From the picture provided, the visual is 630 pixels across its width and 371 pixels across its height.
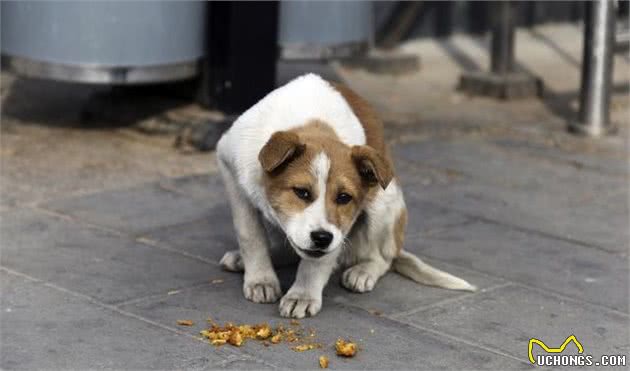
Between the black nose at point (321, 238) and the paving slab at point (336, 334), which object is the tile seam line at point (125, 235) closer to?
the paving slab at point (336, 334)

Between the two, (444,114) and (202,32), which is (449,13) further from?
(202,32)

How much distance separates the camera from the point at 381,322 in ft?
17.4

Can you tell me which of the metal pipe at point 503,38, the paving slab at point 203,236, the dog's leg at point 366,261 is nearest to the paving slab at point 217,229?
the paving slab at point 203,236

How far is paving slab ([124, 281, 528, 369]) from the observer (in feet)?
15.9

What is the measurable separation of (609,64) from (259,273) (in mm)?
4562

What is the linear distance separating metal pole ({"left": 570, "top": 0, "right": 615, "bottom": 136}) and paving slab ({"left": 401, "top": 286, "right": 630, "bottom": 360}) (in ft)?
12.3

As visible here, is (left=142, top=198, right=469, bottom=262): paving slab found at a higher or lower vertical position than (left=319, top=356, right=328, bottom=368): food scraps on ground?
lower

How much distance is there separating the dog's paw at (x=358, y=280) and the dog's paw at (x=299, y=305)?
35 cm

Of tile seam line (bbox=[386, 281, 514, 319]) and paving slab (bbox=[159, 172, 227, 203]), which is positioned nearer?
tile seam line (bbox=[386, 281, 514, 319])

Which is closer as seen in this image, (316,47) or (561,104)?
(316,47)

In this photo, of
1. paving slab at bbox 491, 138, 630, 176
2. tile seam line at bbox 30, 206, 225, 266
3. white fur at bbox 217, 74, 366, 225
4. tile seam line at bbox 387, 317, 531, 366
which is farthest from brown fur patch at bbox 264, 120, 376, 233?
paving slab at bbox 491, 138, 630, 176

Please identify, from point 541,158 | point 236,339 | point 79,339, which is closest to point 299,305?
point 236,339

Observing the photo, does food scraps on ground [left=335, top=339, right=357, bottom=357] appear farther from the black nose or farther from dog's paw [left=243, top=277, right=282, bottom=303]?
dog's paw [left=243, top=277, right=282, bottom=303]

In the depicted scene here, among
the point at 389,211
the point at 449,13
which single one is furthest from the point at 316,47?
the point at 449,13
